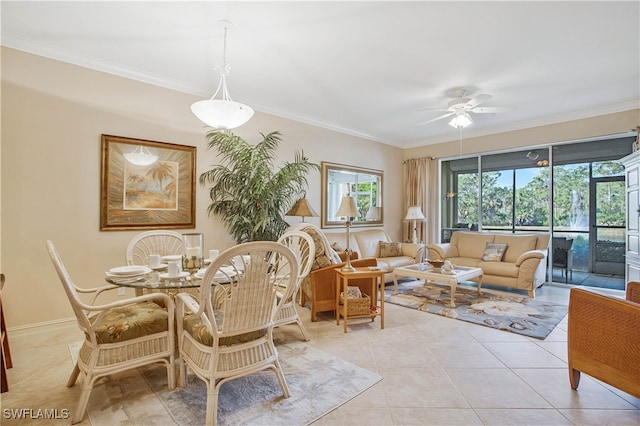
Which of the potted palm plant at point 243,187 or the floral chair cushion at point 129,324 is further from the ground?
the potted palm plant at point 243,187

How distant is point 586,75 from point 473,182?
2887mm

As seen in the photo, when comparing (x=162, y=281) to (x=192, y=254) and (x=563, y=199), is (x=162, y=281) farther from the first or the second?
(x=563, y=199)

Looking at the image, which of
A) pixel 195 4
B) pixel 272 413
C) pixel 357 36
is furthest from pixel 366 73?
pixel 272 413

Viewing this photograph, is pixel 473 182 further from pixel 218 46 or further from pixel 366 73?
pixel 218 46

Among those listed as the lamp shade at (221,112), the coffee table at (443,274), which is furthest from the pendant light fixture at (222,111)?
the coffee table at (443,274)

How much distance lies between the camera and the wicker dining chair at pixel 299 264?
8.66ft

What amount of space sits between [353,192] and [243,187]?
2.69m

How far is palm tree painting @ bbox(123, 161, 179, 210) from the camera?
11.3ft

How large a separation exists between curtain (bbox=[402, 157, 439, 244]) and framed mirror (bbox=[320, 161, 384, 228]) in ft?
2.70

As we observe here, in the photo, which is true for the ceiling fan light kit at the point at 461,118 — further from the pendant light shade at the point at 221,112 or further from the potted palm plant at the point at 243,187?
the pendant light shade at the point at 221,112

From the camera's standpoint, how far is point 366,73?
11.8 ft

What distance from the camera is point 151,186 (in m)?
3.59

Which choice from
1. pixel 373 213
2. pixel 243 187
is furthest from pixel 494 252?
pixel 243 187

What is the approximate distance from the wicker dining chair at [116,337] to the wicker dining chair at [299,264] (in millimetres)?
858
